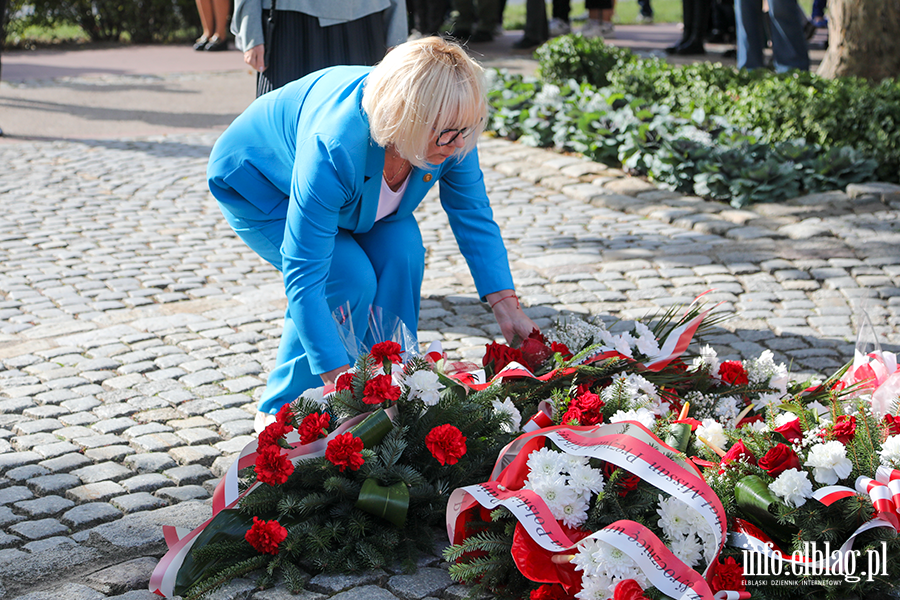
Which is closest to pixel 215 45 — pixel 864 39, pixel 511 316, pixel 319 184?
pixel 864 39

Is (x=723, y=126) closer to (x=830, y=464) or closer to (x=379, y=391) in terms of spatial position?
(x=830, y=464)

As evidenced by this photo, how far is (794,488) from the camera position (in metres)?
2.23

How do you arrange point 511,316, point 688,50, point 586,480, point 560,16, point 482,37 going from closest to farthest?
point 586,480, point 511,316, point 688,50, point 560,16, point 482,37

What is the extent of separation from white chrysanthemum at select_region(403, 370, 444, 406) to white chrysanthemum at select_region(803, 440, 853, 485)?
1.01 metres

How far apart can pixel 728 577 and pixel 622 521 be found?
0.27 metres

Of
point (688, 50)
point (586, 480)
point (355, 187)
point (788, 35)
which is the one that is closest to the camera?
point (586, 480)

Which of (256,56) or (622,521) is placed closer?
(622,521)

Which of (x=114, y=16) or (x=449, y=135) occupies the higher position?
(x=114, y=16)

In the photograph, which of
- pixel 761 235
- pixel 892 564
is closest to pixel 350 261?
pixel 892 564

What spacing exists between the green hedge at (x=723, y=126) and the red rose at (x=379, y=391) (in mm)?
4349

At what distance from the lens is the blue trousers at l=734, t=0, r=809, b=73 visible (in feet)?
28.1

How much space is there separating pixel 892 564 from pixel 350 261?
1.81 m

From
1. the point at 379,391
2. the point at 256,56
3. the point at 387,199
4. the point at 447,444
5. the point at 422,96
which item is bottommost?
the point at 447,444

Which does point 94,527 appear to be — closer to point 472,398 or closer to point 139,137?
point 472,398
